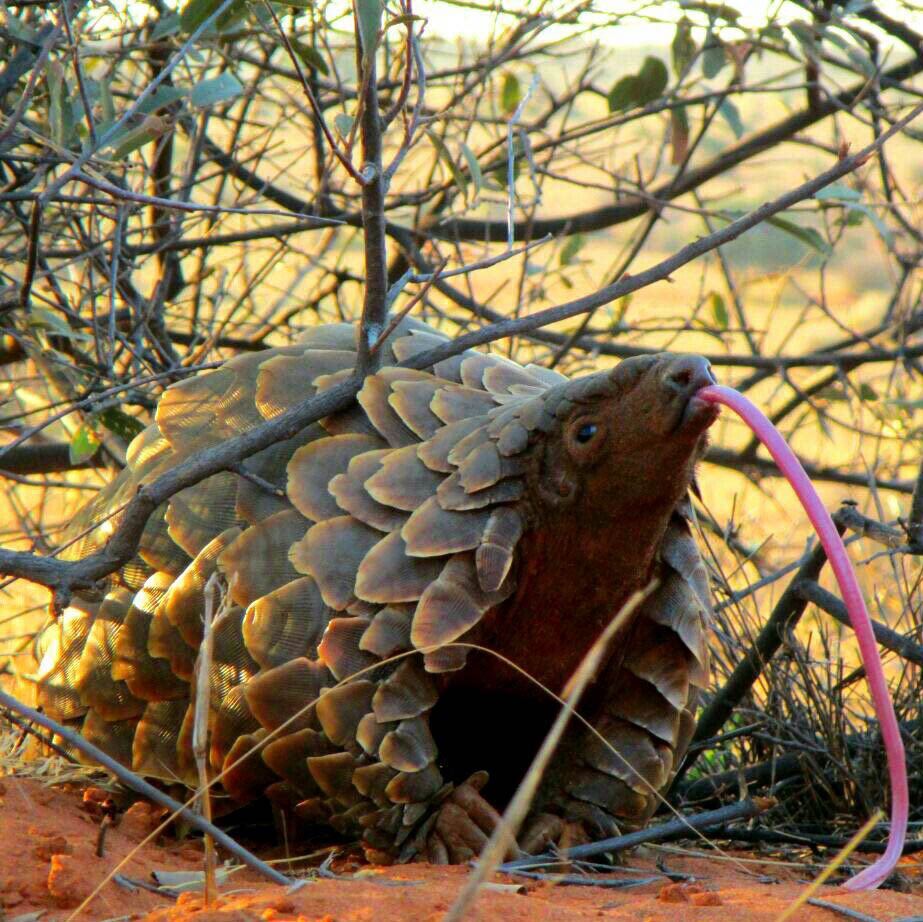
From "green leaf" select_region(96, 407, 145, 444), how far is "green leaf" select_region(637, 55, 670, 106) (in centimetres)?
178

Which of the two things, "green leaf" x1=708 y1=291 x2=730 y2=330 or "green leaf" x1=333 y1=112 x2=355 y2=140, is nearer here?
"green leaf" x1=333 y1=112 x2=355 y2=140

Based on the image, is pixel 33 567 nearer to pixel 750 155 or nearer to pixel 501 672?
pixel 501 672

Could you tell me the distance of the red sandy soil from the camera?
166cm

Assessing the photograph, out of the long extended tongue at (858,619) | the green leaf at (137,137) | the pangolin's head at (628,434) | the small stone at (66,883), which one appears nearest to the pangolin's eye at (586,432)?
the pangolin's head at (628,434)

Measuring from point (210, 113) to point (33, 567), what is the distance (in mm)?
2093

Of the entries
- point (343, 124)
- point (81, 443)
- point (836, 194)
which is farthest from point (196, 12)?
point (836, 194)

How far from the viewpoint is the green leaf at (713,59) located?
155 inches

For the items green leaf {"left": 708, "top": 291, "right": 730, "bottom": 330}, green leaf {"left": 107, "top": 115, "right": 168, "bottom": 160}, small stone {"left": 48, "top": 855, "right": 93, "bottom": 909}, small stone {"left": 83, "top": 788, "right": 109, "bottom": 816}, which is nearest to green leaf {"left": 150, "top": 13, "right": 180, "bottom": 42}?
green leaf {"left": 107, "top": 115, "right": 168, "bottom": 160}

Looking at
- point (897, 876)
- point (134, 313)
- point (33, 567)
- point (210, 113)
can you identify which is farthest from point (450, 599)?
point (210, 113)

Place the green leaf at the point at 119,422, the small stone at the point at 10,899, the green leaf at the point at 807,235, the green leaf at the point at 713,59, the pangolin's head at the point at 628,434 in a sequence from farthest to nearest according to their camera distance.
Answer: the green leaf at the point at 713,59, the green leaf at the point at 807,235, the green leaf at the point at 119,422, the pangolin's head at the point at 628,434, the small stone at the point at 10,899

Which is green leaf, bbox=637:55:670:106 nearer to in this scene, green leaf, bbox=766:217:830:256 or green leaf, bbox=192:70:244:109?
green leaf, bbox=766:217:830:256

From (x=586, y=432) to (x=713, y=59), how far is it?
7.07ft

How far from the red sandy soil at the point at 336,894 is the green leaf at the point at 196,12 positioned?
153 centimetres

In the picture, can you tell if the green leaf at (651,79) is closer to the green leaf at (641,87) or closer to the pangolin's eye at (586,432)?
the green leaf at (641,87)
